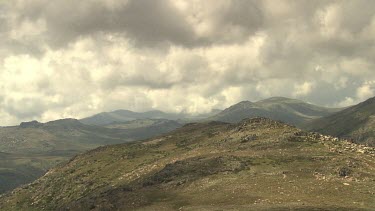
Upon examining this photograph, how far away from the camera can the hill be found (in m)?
49.1

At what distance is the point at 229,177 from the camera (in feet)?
208

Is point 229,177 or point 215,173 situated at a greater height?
point 215,173

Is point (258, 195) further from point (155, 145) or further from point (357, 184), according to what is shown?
point (155, 145)

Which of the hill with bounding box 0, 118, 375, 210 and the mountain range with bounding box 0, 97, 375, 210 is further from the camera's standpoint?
the mountain range with bounding box 0, 97, 375, 210

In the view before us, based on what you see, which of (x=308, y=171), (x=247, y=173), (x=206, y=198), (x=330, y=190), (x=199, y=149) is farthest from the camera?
(x=199, y=149)

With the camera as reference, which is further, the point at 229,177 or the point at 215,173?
Answer: the point at 215,173

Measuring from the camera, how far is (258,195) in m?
50.6

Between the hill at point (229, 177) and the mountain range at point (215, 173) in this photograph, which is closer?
the hill at point (229, 177)

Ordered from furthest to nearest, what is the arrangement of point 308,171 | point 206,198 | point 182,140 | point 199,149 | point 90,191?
point 182,140 < point 199,149 < point 90,191 < point 308,171 < point 206,198

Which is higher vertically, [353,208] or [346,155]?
[346,155]

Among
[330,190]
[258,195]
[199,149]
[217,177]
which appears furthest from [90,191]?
[330,190]

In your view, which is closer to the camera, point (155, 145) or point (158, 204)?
point (158, 204)

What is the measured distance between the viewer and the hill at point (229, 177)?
4914cm

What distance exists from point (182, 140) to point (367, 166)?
227 feet
